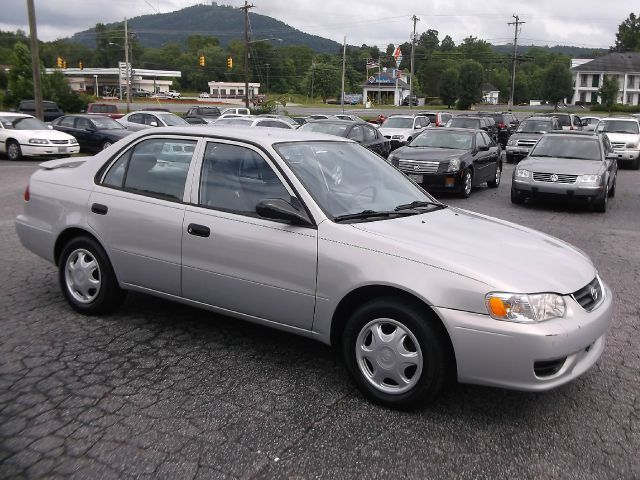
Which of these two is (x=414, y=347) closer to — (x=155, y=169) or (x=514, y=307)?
(x=514, y=307)

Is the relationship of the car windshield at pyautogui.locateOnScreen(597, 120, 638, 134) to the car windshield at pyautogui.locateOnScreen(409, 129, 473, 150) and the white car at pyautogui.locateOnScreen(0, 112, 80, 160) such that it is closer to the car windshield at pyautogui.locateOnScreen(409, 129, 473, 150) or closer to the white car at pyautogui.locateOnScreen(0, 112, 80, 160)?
the car windshield at pyautogui.locateOnScreen(409, 129, 473, 150)

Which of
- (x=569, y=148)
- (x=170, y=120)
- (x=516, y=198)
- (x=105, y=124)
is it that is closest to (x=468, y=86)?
(x=170, y=120)

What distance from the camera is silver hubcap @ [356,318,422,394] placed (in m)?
3.61

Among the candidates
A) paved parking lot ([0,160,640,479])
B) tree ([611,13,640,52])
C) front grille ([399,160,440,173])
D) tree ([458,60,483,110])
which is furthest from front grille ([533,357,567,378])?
tree ([611,13,640,52])

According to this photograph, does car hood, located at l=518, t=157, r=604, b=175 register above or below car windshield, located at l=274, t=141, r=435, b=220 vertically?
below

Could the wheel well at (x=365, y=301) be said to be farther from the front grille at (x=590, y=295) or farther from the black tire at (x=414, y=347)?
the front grille at (x=590, y=295)

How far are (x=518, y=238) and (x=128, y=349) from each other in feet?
9.39

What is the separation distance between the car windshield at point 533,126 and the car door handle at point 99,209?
22812 millimetres

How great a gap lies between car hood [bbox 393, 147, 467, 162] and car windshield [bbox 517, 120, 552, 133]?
12339mm

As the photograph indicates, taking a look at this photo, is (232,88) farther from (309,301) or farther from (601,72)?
(309,301)

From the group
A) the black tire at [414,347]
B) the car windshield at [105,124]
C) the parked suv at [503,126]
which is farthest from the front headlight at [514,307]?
the parked suv at [503,126]

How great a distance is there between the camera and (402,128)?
25984 millimetres

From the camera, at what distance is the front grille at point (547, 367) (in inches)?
132

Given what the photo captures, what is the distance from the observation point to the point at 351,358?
381 cm
